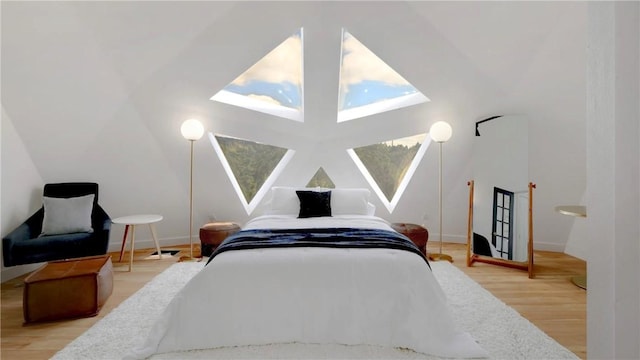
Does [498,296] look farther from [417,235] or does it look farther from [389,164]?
[389,164]

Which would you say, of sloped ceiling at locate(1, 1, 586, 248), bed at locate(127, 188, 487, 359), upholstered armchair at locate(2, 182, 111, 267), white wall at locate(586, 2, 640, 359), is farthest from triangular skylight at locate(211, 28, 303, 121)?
white wall at locate(586, 2, 640, 359)

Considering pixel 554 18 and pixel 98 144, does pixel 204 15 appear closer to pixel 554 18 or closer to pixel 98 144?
pixel 98 144

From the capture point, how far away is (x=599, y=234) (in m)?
0.97

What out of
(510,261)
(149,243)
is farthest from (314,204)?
(149,243)

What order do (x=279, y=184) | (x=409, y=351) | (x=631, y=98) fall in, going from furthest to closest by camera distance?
(x=279, y=184), (x=409, y=351), (x=631, y=98)

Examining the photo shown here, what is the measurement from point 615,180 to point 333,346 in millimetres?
1879

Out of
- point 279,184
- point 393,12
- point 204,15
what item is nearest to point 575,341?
point 393,12

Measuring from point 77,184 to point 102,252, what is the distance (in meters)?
1.20

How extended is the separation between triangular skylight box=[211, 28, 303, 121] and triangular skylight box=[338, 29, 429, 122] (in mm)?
705

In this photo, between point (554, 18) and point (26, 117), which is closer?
point (554, 18)

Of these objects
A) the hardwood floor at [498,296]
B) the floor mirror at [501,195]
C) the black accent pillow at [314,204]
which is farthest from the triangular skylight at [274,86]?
the floor mirror at [501,195]

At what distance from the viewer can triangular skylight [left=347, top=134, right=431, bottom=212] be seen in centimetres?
521

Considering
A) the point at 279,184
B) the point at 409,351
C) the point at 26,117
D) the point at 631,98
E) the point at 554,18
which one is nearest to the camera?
the point at 631,98

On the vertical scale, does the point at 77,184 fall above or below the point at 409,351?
above
